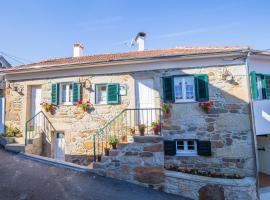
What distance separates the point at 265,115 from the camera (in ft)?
27.4

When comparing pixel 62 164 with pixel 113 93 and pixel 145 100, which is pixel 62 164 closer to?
pixel 113 93

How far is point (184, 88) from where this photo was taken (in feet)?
28.3

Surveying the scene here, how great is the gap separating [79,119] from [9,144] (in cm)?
315

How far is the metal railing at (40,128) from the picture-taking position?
31.7ft

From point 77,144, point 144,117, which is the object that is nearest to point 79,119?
point 77,144

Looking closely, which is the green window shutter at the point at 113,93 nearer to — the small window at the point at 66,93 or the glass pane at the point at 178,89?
the small window at the point at 66,93

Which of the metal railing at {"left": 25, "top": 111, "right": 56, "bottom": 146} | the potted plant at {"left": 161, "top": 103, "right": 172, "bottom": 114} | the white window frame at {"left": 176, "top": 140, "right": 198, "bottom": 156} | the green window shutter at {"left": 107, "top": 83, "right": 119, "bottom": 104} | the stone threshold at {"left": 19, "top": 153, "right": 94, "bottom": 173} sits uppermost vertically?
the green window shutter at {"left": 107, "top": 83, "right": 119, "bottom": 104}

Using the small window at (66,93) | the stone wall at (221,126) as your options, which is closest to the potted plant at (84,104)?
the small window at (66,93)

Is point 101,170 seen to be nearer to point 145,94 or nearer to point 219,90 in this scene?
point 145,94

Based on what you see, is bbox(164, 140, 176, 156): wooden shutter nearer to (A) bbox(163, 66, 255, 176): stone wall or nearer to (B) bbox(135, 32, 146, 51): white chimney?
(A) bbox(163, 66, 255, 176): stone wall

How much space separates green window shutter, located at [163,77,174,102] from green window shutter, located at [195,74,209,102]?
1.04 m

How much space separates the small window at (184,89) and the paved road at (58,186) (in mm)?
3929

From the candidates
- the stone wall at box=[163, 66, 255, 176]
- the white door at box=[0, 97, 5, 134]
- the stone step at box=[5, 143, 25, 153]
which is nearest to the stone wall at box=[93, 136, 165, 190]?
the stone wall at box=[163, 66, 255, 176]

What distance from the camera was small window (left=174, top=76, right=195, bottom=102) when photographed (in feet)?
28.1
